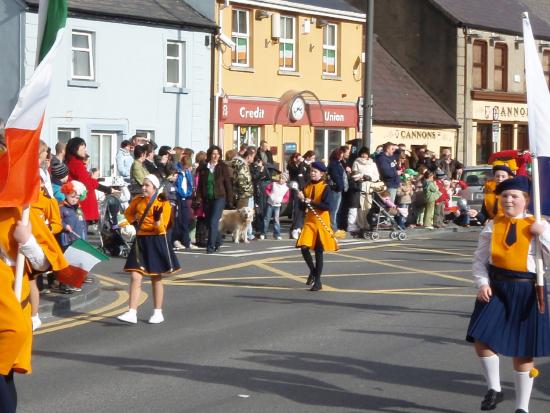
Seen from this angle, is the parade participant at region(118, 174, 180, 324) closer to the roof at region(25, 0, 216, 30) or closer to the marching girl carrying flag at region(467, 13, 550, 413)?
the marching girl carrying flag at region(467, 13, 550, 413)

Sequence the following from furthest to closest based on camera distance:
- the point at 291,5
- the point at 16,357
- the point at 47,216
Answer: the point at 291,5
the point at 47,216
the point at 16,357

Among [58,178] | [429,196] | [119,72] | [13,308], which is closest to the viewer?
[13,308]

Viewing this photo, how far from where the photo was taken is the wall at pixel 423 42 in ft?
150

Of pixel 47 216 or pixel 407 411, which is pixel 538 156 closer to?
pixel 407 411

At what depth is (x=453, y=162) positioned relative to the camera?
33.0 m

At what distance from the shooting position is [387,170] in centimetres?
2519

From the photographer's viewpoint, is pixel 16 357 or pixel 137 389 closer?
pixel 16 357

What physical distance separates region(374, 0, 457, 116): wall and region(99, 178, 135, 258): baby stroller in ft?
94.0

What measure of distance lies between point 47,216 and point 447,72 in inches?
1403

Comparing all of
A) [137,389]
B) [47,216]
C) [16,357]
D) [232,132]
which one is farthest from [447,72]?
[16,357]

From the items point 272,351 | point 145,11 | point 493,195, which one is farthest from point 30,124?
point 145,11

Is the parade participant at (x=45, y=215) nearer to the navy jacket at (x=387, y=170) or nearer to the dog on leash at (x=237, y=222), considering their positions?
the dog on leash at (x=237, y=222)

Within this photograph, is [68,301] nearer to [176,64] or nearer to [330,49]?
[176,64]

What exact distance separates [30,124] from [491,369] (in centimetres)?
352
